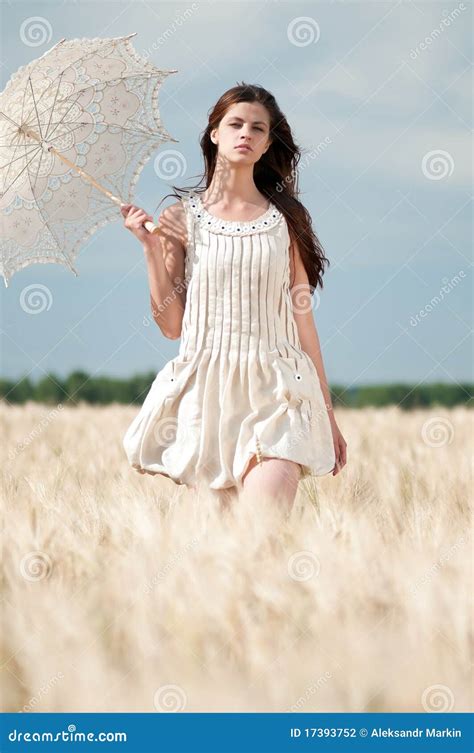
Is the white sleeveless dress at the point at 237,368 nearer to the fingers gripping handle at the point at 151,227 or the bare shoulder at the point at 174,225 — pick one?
the bare shoulder at the point at 174,225

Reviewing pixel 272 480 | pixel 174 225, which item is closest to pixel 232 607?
pixel 272 480

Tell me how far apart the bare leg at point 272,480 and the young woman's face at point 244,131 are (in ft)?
3.18

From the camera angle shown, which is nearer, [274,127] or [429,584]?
[429,584]

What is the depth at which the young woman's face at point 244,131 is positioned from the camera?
3.41m

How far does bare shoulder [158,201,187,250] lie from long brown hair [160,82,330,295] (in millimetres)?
86

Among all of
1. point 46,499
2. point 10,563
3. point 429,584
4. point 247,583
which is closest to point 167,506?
point 46,499

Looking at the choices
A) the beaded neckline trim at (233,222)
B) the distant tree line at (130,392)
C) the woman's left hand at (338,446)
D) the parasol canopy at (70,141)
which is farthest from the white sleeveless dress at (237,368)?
the distant tree line at (130,392)

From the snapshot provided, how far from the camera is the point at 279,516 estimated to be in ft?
10.0

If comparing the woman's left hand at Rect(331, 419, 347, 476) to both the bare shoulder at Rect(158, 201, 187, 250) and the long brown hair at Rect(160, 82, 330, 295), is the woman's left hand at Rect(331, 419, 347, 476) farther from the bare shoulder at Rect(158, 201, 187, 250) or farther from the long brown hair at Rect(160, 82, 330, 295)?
the bare shoulder at Rect(158, 201, 187, 250)

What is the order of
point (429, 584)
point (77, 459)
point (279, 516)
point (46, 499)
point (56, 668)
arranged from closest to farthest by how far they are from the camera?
point (56, 668) < point (429, 584) < point (279, 516) < point (46, 499) < point (77, 459)

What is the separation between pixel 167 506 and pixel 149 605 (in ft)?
4.26

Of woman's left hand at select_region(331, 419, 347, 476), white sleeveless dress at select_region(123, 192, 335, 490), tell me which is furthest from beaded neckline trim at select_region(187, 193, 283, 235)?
woman's left hand at select_region(331, 419, 347, 476)

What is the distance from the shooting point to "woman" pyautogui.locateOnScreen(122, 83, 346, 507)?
3.41 m

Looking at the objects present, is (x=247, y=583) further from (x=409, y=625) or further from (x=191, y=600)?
(x=409, y=625)
